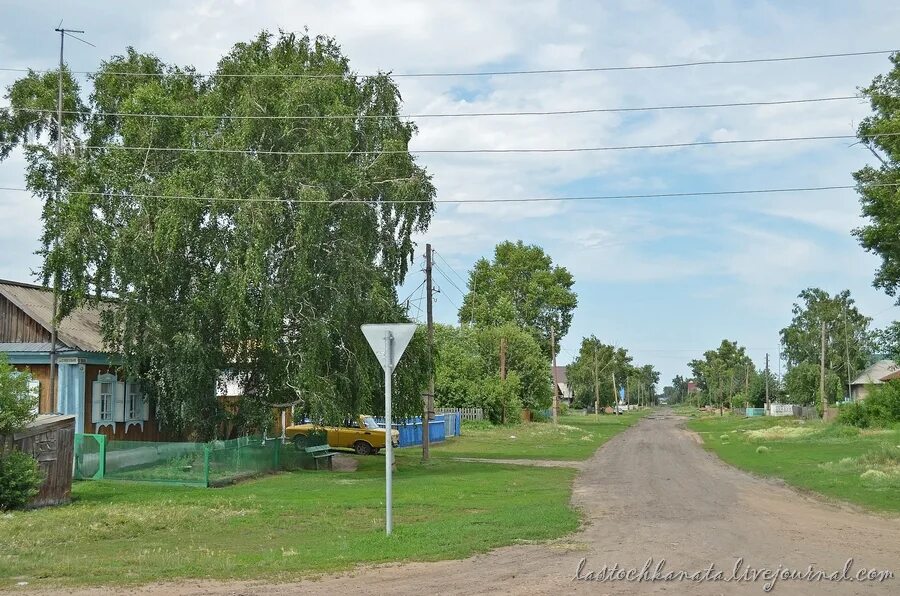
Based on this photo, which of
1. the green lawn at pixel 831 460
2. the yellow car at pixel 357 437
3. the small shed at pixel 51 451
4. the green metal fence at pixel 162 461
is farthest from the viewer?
the yellow car at pixel 357 437

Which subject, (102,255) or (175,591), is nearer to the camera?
(175,591)

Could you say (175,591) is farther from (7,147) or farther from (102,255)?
(7,147)

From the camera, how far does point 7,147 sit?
3303 centimetres

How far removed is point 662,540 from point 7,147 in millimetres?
29952

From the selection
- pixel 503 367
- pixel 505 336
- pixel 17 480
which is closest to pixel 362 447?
pixel 17 480

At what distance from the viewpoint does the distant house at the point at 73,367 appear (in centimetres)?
2605

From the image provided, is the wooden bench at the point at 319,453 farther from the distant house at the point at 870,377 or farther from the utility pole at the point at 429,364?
the distant house at the point at 870,377

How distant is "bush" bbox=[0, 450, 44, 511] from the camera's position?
55.6ft

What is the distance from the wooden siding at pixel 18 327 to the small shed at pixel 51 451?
8.55 metres

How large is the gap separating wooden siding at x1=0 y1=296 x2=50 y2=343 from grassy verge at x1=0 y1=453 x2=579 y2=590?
679 centimetres

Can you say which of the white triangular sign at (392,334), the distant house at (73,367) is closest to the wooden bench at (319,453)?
the distant house at (73,367)

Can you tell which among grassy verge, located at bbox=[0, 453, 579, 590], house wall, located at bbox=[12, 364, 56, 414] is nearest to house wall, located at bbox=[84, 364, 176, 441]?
house wall, located at bbox=[12, 364, 56, 414]

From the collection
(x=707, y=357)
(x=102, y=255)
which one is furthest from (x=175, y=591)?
(x=707, y=357)

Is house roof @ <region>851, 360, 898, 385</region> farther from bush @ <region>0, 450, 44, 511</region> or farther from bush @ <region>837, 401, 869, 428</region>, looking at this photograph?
bush @ <region>0, 450, 44, 511</region>
